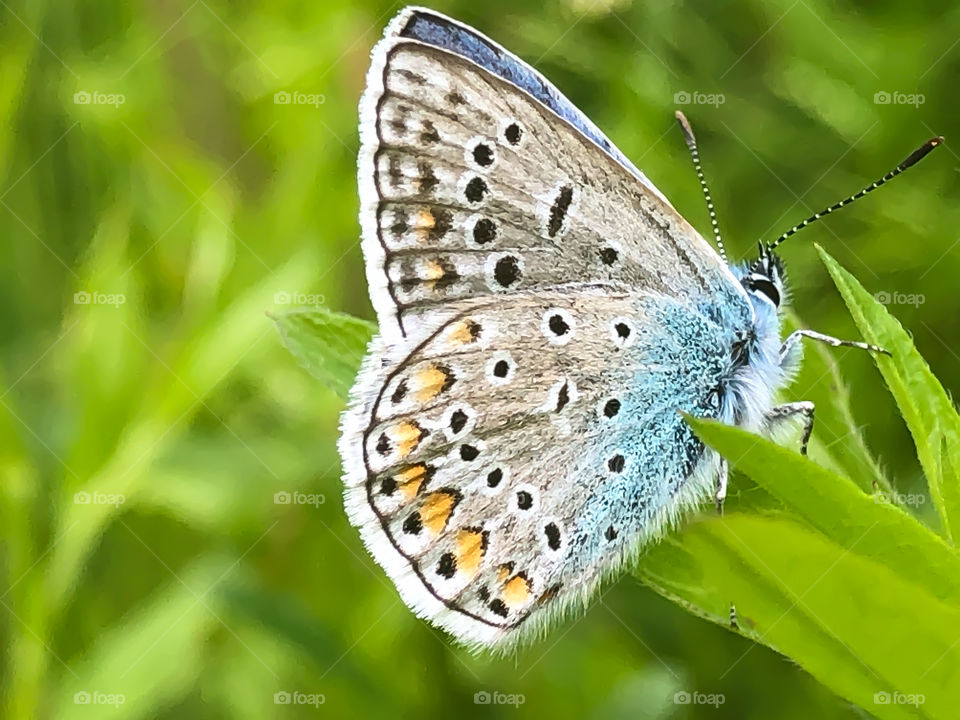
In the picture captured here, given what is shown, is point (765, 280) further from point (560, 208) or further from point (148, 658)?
point (148, 658)

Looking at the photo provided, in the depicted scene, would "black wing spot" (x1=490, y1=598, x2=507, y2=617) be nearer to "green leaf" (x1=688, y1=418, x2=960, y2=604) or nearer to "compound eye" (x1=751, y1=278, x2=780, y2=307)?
"compound eye" (x1=751, y1=278, x2=780, y2=307)

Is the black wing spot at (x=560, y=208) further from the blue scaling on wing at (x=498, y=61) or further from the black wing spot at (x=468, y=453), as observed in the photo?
the black wing spot at (x=468, y=453)

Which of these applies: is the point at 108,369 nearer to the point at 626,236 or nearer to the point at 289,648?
the point at 289,648

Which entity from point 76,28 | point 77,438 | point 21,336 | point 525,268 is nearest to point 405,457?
point 525,268

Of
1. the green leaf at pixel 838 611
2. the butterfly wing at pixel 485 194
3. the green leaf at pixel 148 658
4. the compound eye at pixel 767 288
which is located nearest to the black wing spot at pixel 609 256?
the butterfly wing at pixel 485 194

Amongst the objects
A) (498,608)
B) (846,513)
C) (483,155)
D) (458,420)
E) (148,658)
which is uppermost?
(483,155)

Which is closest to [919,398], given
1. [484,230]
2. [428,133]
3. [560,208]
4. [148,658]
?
[560,208]
